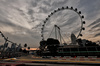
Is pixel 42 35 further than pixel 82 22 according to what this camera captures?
Yes

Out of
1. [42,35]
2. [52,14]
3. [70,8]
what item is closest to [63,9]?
[70,8]

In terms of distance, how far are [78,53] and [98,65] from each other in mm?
18634

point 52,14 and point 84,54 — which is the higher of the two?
point 52,14

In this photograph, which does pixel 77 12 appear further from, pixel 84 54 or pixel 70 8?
pixel 84 54

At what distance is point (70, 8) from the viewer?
41.7 meters

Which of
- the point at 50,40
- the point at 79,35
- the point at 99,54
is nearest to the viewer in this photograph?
the point at 99,54

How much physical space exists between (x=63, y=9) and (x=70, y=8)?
4853 millimetres

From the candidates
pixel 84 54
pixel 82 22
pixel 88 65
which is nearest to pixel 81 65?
pixel 88 65

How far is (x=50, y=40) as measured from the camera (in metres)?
78.6

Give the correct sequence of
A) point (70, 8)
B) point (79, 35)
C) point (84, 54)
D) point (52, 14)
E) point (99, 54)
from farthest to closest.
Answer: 1. point (52, 14)
2. point (70, 8)
3. point (79, 35)
4. point (84, 54)
5. point (99, 54)

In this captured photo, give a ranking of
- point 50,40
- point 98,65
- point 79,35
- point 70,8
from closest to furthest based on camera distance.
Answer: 1. point 98,65
2. point 79,35
3. point 70,8
4. point 50,40

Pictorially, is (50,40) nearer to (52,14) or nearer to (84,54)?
(52,14)

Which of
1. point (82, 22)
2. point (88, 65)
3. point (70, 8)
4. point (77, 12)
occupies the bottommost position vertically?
point (88, 65)

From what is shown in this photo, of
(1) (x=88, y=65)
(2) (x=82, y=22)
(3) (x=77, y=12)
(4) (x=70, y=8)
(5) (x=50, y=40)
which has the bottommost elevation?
(1) (x=88, y=65)
